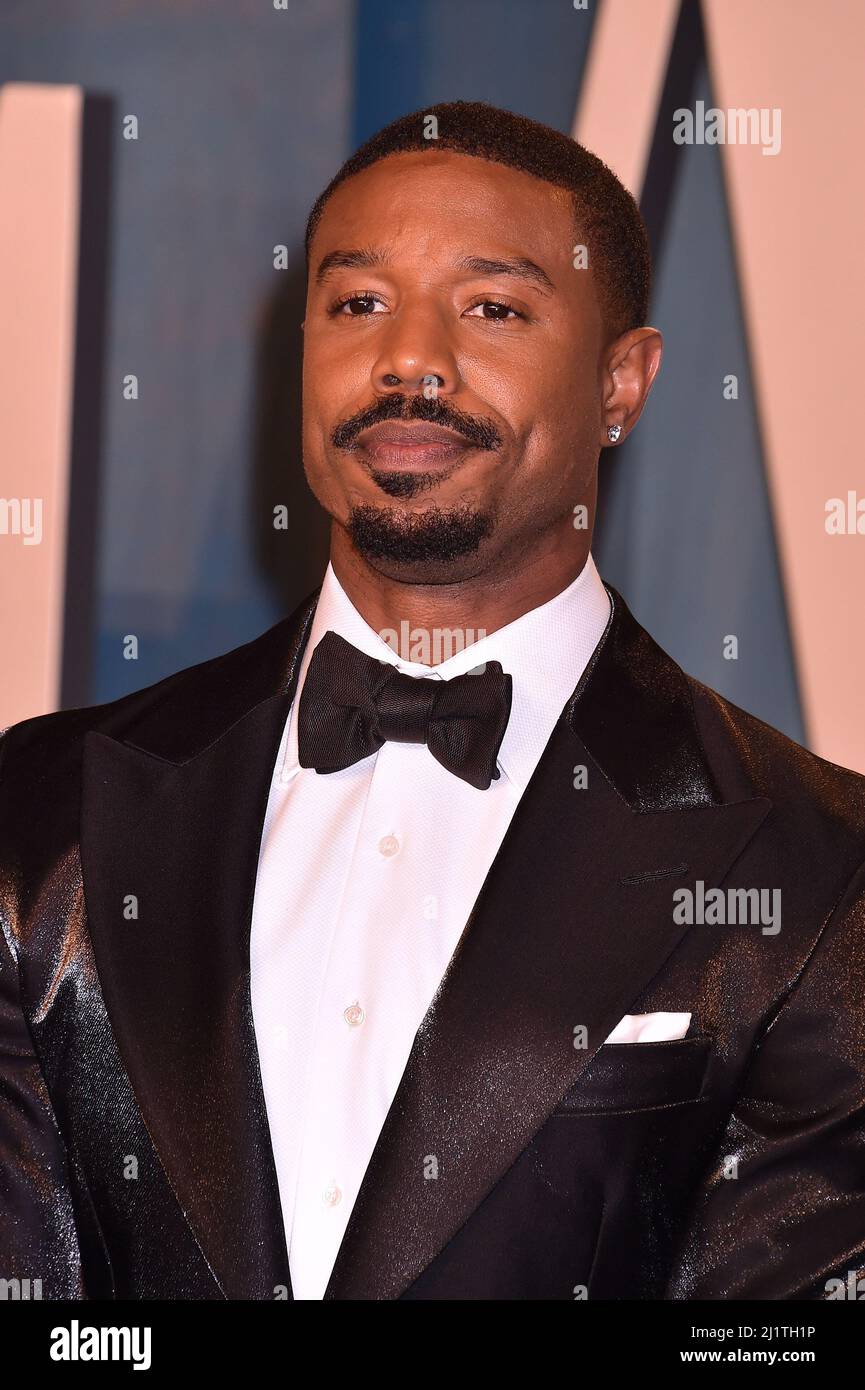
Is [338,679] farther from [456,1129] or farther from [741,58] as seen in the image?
[741,58]

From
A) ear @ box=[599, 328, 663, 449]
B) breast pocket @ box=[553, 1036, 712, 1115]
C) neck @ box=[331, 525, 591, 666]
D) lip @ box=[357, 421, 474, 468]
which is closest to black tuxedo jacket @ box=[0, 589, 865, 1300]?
breast pocket @ box=[553, 1036, 712, 1115]

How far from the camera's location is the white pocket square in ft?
6.52

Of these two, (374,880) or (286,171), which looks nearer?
(374,880)

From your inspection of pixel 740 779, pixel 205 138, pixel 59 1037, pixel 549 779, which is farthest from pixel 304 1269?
pixel 205 138

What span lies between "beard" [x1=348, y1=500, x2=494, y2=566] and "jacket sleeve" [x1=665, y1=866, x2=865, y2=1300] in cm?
68

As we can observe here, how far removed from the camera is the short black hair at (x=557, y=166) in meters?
2.30

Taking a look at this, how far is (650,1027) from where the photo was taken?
6.54 ft

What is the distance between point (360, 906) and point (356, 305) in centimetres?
82

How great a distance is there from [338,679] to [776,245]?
1.51m

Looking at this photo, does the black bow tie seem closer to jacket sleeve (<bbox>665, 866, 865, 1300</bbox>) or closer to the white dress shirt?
the white dress shirt

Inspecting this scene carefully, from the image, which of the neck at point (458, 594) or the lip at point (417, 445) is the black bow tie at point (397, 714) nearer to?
the neck at point (458, 594)

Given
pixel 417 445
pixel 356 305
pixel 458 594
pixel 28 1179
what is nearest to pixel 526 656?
pixel 458 594

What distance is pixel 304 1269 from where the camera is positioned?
1931 mm

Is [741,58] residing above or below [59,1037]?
above
